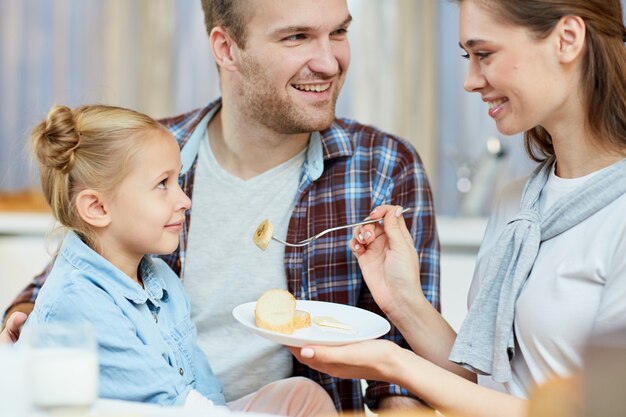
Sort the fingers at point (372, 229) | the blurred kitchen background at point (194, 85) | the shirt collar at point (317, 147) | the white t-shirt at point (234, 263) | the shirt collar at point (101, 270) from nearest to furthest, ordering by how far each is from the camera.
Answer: the shirt collar at point (101, 270) < the fingers at point (372, 229) < the white t-shirt at point (234, 263) < the shirt collar at point (317, 147) < the blurred kitchen background at point (194, 85)

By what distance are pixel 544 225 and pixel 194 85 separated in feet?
9.74

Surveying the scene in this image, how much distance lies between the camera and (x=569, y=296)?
4.88 feet

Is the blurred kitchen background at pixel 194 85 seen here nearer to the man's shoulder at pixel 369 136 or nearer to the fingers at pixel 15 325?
the man's shoulder at pixel 369 136

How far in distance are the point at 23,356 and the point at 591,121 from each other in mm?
1091

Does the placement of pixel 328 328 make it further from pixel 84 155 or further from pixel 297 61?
pixel 297 61

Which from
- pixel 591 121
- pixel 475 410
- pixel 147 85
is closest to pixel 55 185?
pixel 475 410

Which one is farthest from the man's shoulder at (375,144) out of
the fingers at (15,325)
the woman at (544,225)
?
the fingers at (15,325)

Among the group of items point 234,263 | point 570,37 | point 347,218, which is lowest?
point 234,263

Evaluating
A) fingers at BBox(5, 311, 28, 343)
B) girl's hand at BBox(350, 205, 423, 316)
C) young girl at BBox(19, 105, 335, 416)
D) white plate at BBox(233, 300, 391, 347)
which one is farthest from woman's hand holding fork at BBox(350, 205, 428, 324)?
fingers at BBox(5, 311, 28, 343)

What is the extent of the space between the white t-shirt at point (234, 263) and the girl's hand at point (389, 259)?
0.30 m

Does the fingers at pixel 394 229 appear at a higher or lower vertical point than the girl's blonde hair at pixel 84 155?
lower

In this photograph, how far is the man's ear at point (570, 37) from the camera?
1.52 metres

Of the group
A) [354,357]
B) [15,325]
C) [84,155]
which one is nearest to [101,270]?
[84,155]

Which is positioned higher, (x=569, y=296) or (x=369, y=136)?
(x=369, y=136)
